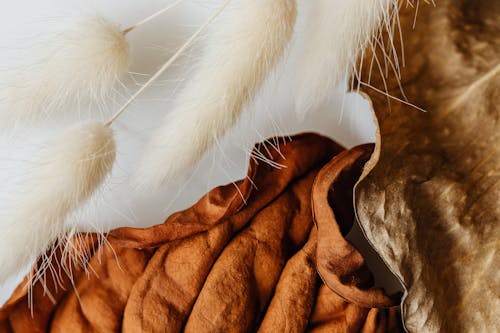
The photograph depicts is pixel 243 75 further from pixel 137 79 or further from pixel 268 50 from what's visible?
pixel 137 79

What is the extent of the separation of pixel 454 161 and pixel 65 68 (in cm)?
34

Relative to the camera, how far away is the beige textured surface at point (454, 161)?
56 cm

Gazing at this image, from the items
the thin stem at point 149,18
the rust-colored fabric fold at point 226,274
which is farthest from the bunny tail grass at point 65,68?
the rust-colored fabric fold at point 226,274

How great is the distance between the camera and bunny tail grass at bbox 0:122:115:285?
1.83 feet

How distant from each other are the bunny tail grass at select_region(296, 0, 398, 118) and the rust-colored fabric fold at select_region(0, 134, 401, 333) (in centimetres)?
7

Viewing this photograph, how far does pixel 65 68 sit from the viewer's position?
560mm

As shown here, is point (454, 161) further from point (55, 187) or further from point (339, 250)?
point (55, 187)

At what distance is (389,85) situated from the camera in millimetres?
581

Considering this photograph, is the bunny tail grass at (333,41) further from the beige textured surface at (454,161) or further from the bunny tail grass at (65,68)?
the bunny tail grass at (65,68)

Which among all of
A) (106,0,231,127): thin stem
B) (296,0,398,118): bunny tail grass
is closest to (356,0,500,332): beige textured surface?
(296,0,398,118): bunny tail grass

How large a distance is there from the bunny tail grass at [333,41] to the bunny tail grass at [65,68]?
0.52ft

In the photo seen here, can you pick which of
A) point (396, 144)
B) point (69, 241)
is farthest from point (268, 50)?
point (69, 241)

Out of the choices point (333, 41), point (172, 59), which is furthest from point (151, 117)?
point (333, 41)

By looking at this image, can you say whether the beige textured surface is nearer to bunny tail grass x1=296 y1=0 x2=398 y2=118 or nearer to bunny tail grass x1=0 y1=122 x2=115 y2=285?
bunny tail grass x1=296 y1=0 x2=398 y2=118
